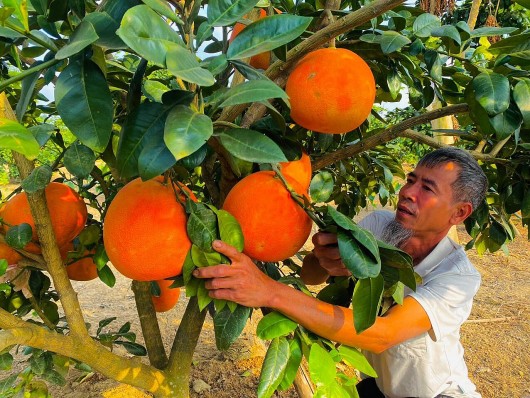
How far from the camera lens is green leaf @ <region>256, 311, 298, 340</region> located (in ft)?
2.58

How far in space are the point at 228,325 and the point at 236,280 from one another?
0.10m

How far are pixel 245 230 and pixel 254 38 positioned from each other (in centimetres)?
30

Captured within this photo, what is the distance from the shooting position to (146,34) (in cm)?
45

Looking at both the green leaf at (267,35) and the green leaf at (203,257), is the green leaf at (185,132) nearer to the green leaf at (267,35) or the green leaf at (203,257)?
the green leaf at (267,35)

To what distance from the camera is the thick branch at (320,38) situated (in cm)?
64

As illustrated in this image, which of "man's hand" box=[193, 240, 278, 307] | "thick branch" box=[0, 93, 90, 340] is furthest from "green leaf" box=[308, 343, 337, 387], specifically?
"thick branch" box=[0, 93, 90, 340]

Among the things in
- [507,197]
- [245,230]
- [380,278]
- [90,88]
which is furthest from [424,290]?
[90,88]

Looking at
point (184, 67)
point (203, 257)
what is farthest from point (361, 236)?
point (184, 67)

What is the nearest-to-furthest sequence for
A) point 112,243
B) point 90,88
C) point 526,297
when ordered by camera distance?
1. point 90,88
2. point 112,243
3. point 526,297

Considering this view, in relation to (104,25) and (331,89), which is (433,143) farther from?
(104,25)

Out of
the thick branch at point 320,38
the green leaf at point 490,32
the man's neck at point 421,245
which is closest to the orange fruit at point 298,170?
the thick branch at point 320,38

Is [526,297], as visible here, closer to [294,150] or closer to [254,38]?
[294,150]

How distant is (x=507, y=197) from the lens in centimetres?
135

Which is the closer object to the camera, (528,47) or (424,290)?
(528,47)
